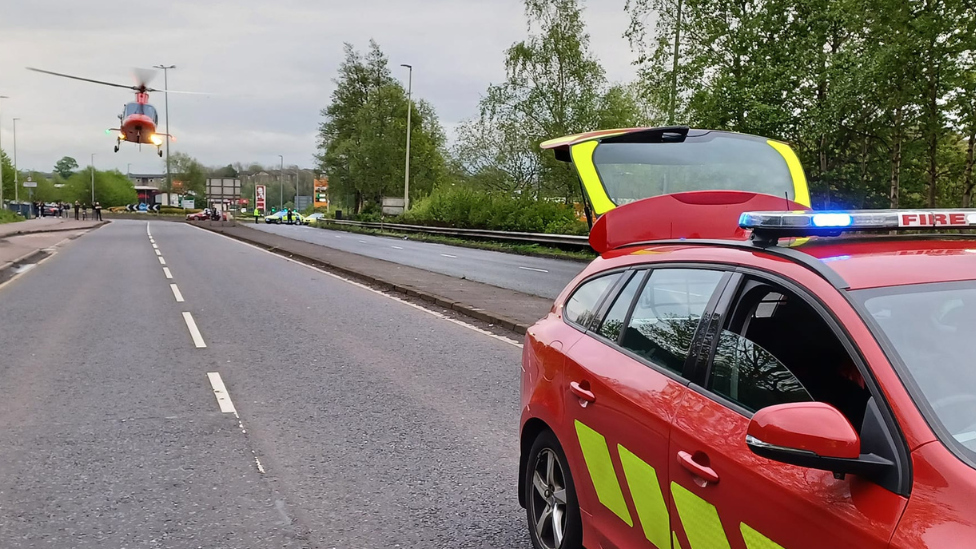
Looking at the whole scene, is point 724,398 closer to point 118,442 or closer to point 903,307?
point 903,307

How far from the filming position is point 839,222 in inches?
96.7

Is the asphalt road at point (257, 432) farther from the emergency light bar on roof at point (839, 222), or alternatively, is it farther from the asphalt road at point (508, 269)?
the asphalt road at point (508, 269)

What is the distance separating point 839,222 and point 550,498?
5.90 ft

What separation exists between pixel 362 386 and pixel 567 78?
37.6 meters

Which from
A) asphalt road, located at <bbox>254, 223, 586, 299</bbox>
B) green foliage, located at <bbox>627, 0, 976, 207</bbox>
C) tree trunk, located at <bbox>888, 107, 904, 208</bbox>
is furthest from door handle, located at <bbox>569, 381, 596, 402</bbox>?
tree trunk, located at <bbox>888, 107, 904, 208</bbox>

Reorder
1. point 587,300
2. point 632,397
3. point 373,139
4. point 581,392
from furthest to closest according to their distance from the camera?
point 373,139 → point 587,300 → point 581,392 → point 632,397

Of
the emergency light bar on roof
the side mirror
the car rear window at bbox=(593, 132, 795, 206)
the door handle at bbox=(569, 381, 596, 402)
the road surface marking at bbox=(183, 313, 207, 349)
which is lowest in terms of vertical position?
the road surface marking at bbox=(183, 313, 207, 349)

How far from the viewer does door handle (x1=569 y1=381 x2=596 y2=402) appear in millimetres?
3143

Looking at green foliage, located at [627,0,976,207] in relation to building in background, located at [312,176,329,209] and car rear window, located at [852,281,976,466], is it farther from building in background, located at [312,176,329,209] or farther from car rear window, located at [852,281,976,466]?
building in background, located at [312,176,329,209]

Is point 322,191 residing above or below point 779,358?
above

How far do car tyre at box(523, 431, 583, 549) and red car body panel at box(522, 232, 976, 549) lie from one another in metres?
0.09

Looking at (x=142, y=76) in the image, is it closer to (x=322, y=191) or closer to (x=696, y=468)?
(x=696, y=468)

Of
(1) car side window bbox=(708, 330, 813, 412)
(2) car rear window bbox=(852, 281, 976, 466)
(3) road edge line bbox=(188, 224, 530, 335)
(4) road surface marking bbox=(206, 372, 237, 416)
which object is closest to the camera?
(2) car rear window bbox=(852, 281, 976, 466)

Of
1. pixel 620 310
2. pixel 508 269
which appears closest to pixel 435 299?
pixel 508 269
